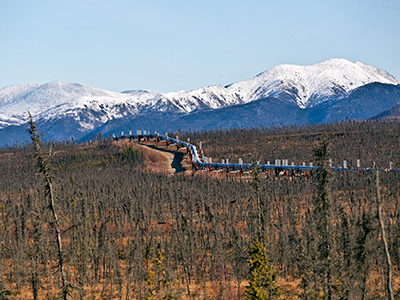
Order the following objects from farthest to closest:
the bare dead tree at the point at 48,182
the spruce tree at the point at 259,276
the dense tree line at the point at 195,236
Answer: the dense tree line at the point at 195,236
the spruce tree at the point at 259,276
the bare dead tree at the point at 48,182

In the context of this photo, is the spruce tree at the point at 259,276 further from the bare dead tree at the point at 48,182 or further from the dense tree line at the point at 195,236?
the bare dead tree at the point at 48,182

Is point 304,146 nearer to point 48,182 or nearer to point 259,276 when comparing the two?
point 259,276

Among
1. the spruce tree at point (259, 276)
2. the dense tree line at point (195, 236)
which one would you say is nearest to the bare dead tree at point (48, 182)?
the dense tree line at point (195, 236)

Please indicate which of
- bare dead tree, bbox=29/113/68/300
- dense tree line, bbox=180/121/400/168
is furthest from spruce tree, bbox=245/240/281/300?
dense tree line, bbox=180/121/400/168

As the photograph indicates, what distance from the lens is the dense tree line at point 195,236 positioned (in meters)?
40.8

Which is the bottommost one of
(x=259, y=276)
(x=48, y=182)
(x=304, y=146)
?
(x=259, y=276)

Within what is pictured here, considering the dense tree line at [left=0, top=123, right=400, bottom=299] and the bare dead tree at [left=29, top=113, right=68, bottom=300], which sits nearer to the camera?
the bare dead tree at [left=29, top=113, right=68, bottom=300]

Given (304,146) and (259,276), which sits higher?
(304,146)

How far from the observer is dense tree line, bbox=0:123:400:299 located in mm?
40844

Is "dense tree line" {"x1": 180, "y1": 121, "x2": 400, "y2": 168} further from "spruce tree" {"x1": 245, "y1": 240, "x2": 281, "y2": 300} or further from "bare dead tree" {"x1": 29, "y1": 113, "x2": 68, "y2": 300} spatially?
"bare dead tree" {"x1": 29, "y1": 113, "x2": 68, "y2": 300}

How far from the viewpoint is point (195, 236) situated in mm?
64875

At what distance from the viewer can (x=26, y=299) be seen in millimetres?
54812

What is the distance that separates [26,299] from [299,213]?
124 ft

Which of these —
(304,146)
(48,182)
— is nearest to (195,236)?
(48,182)
